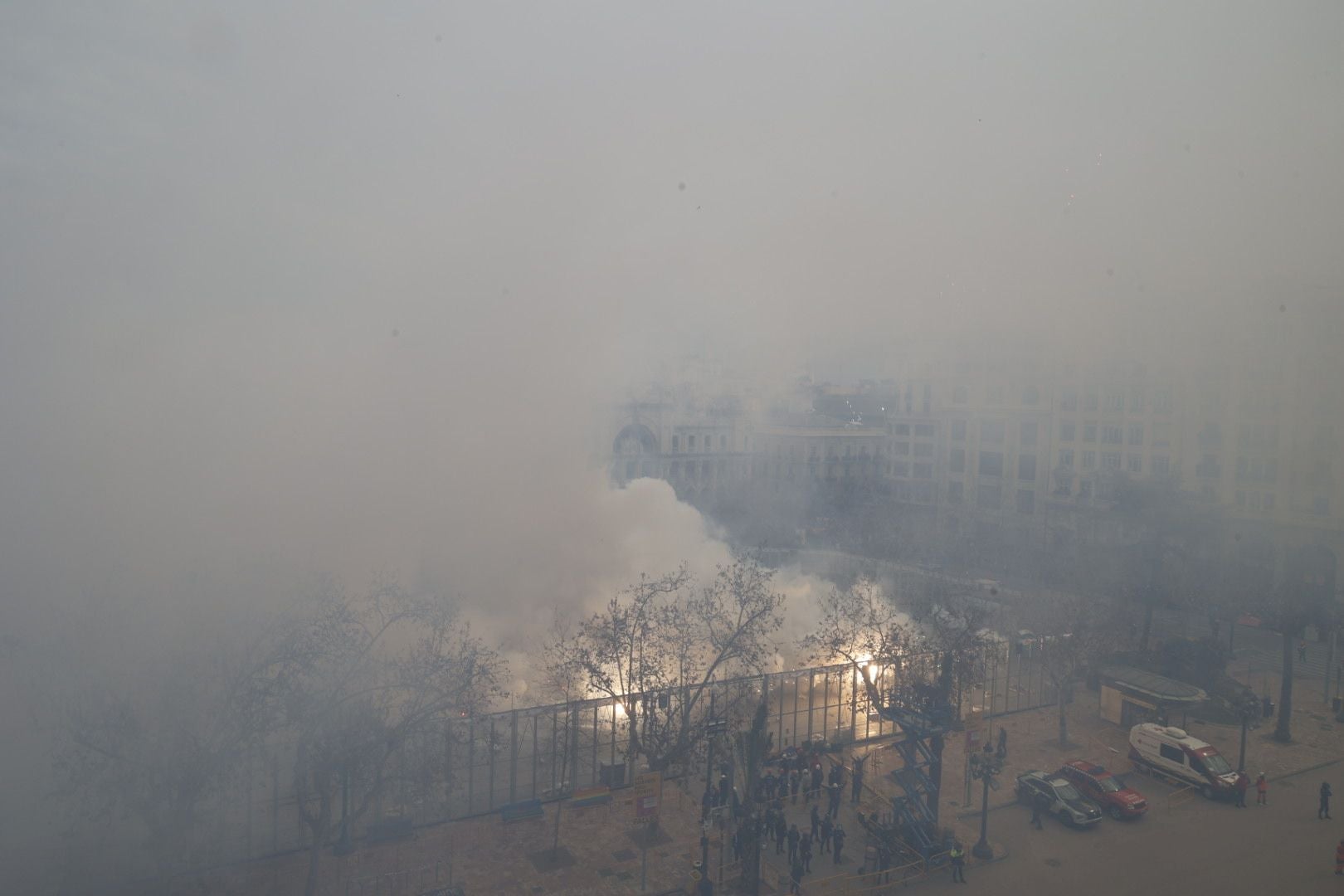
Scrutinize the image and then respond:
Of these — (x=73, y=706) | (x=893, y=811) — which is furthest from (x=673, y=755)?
(x=73, y=706)

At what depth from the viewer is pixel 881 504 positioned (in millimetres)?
31625

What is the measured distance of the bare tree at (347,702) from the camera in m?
8.10

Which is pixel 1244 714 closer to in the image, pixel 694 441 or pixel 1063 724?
pixel 1063 724

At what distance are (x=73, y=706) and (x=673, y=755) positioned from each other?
656 centimetres

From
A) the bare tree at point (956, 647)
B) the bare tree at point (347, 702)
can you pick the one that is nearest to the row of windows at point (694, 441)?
the bare tree at point (956, 647)

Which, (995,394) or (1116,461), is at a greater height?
(995,394)

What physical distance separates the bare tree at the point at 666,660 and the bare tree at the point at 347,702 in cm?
164

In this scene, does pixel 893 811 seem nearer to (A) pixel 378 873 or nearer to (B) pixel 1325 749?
(A) pixel 378 873

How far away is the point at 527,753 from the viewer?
1044 centimetres

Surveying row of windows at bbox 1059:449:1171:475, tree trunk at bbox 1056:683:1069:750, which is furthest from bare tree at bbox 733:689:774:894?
row of windows at bbox 1059:449:1171:475

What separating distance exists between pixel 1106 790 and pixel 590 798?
6679mm

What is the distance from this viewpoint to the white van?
10.8 metres

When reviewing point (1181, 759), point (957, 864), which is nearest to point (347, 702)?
point (957, 864)

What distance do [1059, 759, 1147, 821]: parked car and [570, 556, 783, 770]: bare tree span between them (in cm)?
439
